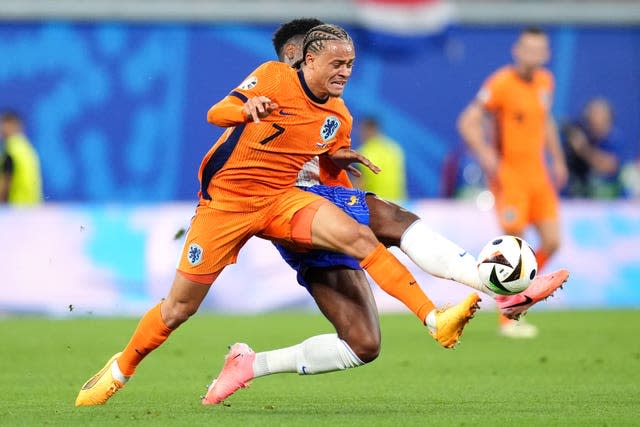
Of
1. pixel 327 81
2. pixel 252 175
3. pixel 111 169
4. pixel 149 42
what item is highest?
pixel 327 81

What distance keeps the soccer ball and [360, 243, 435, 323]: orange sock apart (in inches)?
13.3

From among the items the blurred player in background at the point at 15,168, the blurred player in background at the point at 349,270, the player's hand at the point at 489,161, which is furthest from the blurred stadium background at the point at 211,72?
the blurred player in background at the point at 349,270

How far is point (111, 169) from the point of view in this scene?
23094 millimetres

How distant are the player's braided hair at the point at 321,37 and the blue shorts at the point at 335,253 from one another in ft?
2.56

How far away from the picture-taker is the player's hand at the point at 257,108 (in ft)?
22.5

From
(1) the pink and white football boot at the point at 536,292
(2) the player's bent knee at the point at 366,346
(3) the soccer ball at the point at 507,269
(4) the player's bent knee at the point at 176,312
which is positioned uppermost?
(3) the soccer ball at the point at 507,269

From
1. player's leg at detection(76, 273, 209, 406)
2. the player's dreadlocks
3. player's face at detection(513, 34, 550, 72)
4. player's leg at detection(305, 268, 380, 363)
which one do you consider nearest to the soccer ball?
player's leg at detection(305, 268, 380, 363)

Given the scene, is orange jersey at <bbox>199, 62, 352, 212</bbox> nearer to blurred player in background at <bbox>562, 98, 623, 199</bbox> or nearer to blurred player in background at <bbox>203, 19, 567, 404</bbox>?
blurred player in background at <bbox>203, 19, 567, 404</bbox>

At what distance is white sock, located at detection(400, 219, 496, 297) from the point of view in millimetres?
7102

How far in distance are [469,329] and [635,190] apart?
8.97 m

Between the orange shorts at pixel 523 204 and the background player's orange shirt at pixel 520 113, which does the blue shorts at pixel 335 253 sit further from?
the background player's orange shirt at pixel 520 113

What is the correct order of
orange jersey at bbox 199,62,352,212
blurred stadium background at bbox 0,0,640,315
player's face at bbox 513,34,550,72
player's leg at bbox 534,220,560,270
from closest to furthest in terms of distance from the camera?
orange jersey at bbox 199,62,352,212 < player's face at bbox 513,34,550,72 < player's leg at bbox 534,220,560,270 < blurred stadium background at bbox 0,0,640,315

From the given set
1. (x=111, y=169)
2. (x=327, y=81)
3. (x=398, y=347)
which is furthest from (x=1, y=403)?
(x=111, y=169)

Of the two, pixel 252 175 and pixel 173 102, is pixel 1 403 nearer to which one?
pixel 252 175
